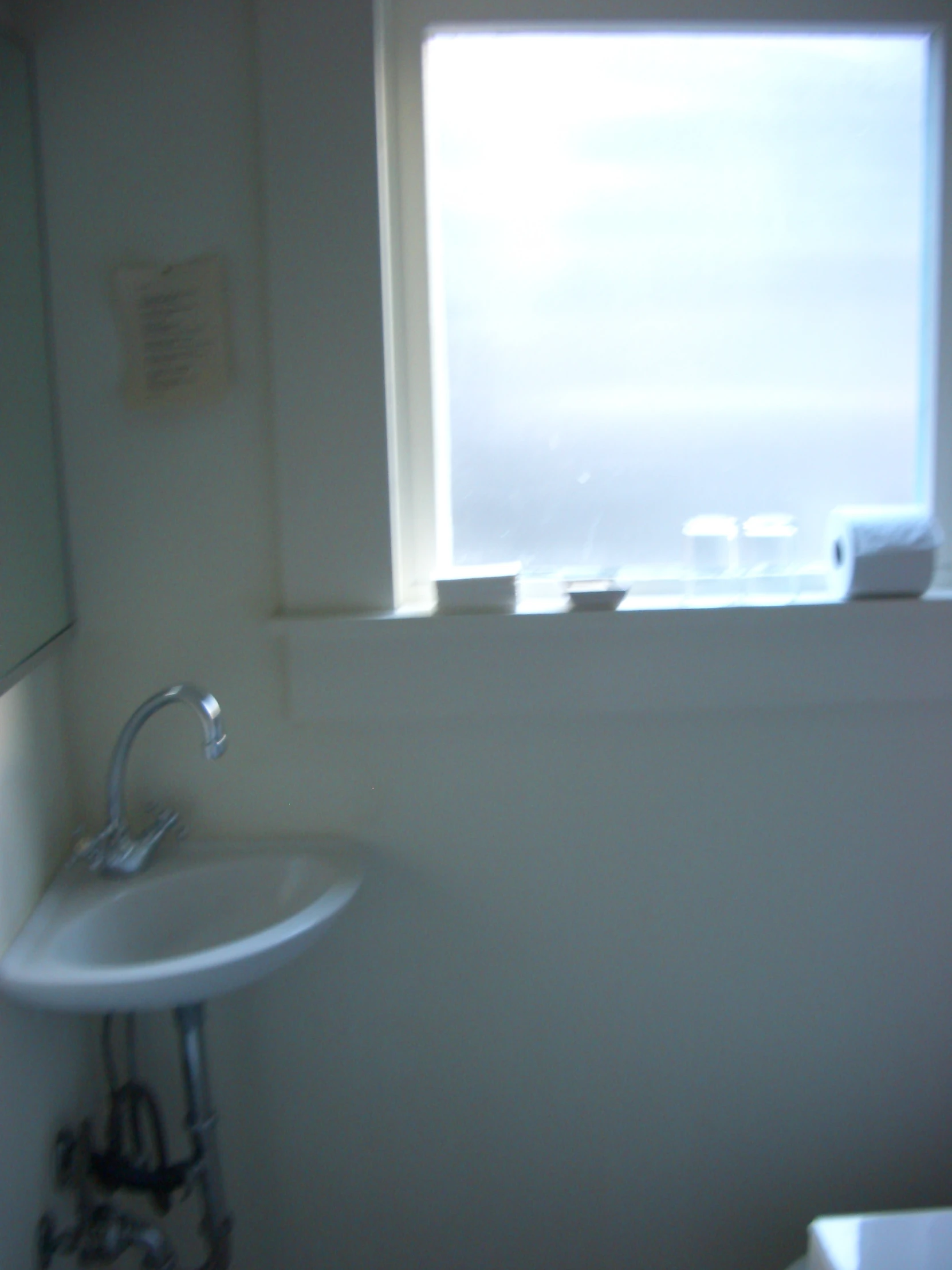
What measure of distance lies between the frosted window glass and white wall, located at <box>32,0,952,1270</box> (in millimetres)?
253

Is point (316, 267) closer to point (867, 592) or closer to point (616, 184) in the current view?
point (616, 184)

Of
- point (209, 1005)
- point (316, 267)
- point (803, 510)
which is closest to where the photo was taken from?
point (316, 267)

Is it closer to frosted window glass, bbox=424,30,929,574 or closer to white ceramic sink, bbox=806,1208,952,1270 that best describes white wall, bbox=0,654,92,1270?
frosted window glass, bbox=424,30,929,574

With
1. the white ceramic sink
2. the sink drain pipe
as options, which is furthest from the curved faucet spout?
the white ceramic sink

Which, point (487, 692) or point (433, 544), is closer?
point (487, 692)

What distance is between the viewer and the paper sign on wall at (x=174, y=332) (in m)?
1.64

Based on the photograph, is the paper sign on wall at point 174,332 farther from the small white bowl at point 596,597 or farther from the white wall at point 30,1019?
the small white bowl at point 596,597

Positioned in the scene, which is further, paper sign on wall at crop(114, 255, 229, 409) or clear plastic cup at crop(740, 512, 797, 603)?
clear plastic cup at crop(740, 512, 797, 603)

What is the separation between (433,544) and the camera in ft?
5.99

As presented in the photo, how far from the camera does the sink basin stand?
1.36 meters

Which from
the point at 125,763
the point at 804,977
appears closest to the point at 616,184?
the point at 125,763

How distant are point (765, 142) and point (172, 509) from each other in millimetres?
1019

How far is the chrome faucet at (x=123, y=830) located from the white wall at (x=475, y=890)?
0.10 meters

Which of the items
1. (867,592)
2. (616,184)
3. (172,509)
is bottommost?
(867,592)
